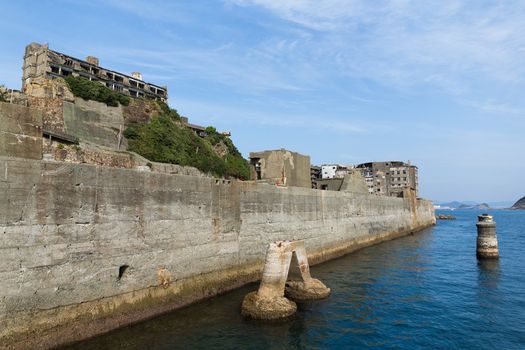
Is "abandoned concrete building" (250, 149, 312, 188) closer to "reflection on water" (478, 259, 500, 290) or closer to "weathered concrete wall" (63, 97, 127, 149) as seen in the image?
"reflection on water" (478, 259, 500, 290)

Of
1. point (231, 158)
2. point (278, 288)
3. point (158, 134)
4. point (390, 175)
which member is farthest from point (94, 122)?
point (390, 175)

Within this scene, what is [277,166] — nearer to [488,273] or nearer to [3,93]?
[488,273]

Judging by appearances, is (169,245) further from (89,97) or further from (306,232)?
(89,97)

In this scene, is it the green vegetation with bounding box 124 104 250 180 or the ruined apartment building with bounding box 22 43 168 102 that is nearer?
the green vegetation with bounding box 124 104 250 180

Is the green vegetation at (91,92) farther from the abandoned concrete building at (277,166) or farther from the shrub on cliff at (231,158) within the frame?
the abandoned concrete building at (277,166)

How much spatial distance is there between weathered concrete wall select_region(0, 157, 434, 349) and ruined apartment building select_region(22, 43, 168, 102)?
5635cm

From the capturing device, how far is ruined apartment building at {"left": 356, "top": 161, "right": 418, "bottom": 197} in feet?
356

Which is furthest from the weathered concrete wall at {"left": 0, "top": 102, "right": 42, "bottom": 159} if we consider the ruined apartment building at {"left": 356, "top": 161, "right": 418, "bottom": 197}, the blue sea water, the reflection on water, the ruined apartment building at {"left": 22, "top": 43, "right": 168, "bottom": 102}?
the ruined apartment building at {"left": 356, "top": 161, "right": 418, "bottom": 197}

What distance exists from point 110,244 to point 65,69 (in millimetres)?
65961

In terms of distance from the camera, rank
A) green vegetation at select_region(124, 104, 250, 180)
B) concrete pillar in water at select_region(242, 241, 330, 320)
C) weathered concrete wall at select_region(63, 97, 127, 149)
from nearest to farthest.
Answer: concrete pillar in water at select_region(242, 241, 330, 320) < weathered concrete wall at select_region(63, 97, 127, 149) < green vegetation at select_region(124, 104, 250, 180)

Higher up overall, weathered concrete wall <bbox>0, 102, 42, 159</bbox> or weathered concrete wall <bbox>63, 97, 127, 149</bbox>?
weathered concrete wall <bbox>63, 97, 127, 149</bbox>

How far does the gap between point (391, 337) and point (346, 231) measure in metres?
17.6

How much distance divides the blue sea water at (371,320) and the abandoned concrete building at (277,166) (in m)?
6.77

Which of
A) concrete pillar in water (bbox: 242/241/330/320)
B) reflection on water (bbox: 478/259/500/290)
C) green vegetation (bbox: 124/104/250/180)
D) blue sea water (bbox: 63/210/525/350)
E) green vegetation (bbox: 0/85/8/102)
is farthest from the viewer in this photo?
green vegetation (bbox: 124/104/250/180)
